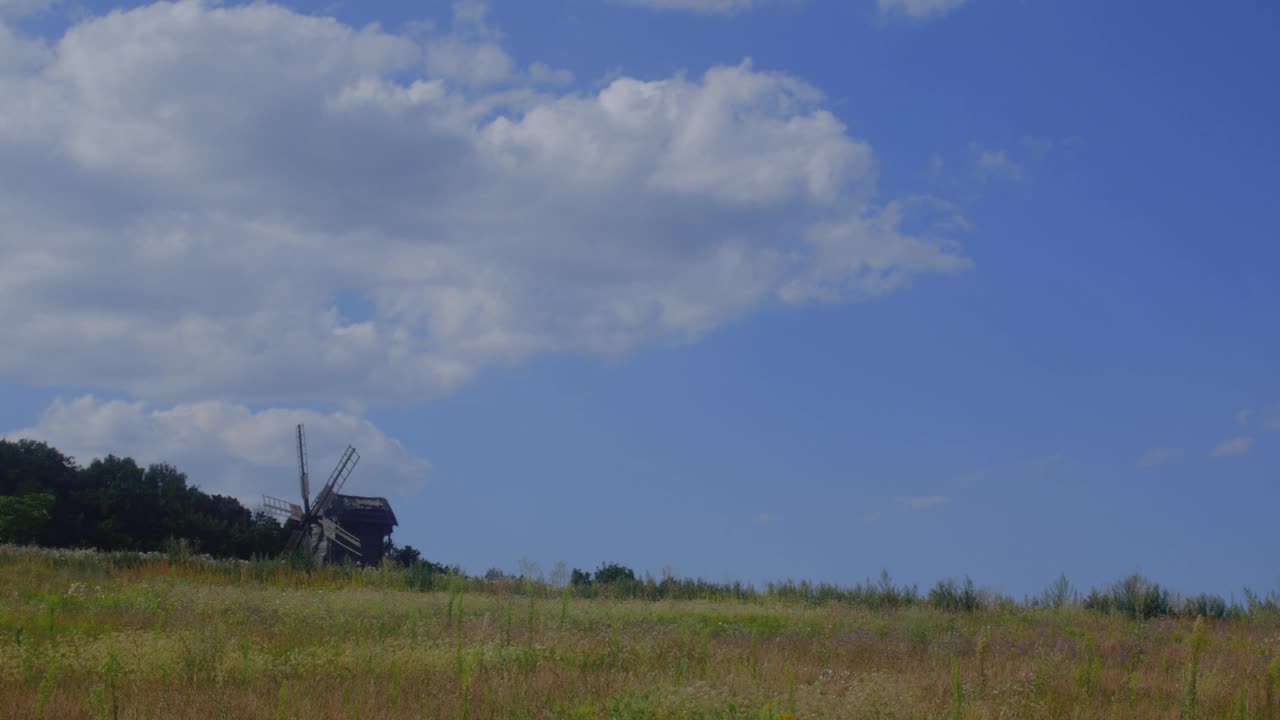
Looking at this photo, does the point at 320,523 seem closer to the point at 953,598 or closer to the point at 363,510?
the point at 363,510

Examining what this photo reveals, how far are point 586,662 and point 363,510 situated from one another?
33763 millimetres

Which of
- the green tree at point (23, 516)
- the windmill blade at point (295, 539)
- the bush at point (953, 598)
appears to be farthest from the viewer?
the windmill blade at point (295, 539)

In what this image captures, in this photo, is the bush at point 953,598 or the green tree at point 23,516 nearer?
the bush at point 953,598

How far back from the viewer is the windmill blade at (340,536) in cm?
4072

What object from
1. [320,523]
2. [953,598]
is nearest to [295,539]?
[320,523]

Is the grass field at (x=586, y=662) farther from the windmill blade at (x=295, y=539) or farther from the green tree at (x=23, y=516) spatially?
the windmill blade at (x=295, y=539)

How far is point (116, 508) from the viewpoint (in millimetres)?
40562

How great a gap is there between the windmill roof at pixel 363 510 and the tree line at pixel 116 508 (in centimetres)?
272

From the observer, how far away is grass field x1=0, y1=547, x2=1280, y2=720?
8.47m

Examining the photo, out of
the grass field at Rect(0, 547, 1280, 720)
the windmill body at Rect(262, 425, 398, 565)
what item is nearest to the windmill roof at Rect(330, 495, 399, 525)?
the windmill body at Rect(262, 425, 398, 565)

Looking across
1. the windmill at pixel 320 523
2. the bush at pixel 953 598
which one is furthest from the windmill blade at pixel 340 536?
the bush at pixel 953 598

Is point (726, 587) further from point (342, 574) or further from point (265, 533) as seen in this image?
point (265, 533)

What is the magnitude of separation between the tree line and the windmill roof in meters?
2.72

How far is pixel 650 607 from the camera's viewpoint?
2195 cm
